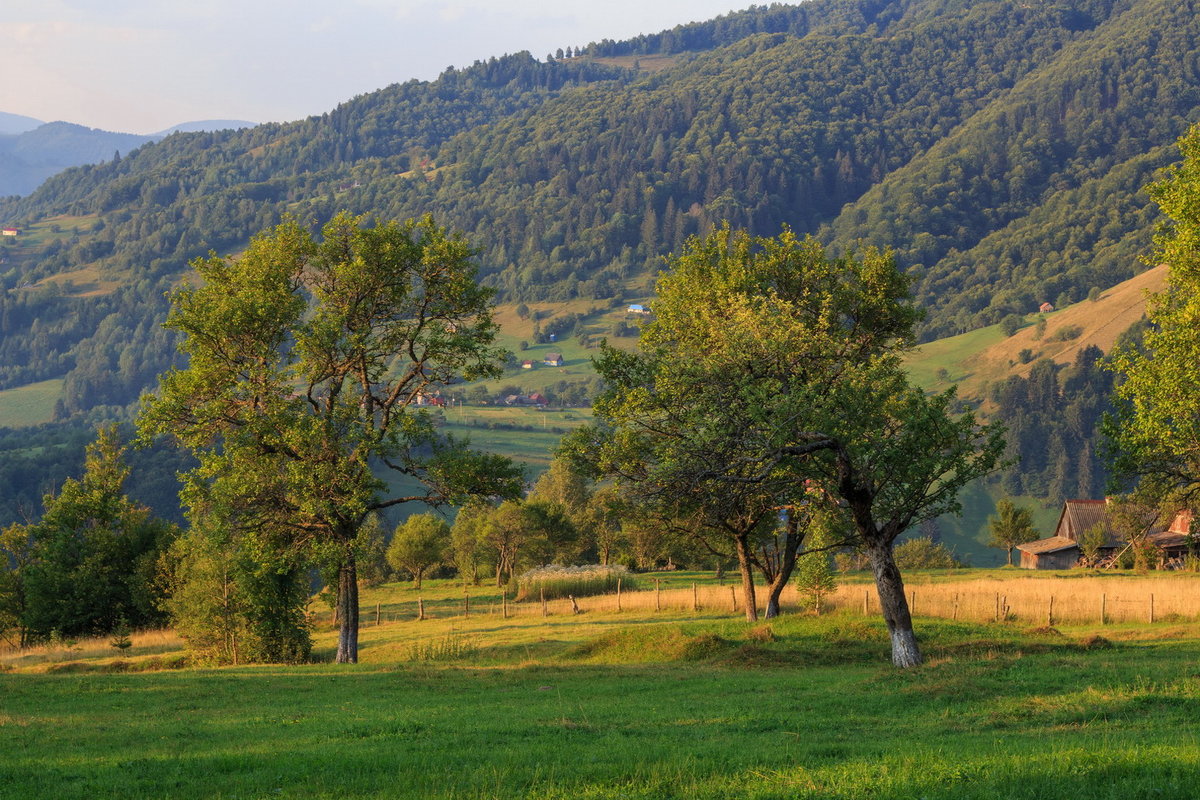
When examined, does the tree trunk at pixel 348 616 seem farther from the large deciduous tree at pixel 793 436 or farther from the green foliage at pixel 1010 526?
the green foliage at pixel 1010 526

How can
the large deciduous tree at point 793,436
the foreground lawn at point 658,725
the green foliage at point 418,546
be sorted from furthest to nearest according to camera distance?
the green foliage at point 418,546 → the large deciduous tree at point 793,436 → the foreground lawn at point 658,725

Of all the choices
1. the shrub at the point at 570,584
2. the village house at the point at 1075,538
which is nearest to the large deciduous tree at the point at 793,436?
the shrub at the point at 570,584

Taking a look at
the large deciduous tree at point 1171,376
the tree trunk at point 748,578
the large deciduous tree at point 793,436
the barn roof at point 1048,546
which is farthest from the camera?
the barn roof at point 1048,546

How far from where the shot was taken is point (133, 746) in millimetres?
16703

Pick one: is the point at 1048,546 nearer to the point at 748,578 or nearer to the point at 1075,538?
the point at 1075,538

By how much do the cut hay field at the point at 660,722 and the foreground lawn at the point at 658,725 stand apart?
2.5 inches

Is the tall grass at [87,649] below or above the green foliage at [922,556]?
above

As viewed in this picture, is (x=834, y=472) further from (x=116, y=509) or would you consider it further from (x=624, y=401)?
(x=116, y=509)

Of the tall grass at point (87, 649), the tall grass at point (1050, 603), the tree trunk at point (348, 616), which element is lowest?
the tall grass at point (87, 649)

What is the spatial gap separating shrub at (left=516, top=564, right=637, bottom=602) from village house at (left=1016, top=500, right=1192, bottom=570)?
55.9 meters

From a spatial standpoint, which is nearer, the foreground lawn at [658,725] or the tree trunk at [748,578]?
the foreground lawn at [658,725]

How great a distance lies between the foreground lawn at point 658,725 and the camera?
12.3 meters

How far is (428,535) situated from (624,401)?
58671 mm

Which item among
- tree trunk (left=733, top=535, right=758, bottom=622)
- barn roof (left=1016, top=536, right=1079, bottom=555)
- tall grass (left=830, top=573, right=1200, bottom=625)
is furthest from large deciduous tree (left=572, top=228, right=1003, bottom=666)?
barn roof (left=1016, top=536, right=1079, bottom=555)
